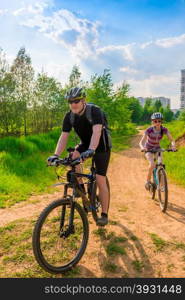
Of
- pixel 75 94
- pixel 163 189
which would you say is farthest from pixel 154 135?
pixel 75 94

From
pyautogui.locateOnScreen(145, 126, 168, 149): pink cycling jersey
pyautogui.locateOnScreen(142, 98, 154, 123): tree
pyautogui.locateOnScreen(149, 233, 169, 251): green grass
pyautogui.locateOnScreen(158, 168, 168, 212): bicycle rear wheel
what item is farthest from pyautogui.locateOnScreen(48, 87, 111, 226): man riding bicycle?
pyautogui.locateOnScreen(142, 98, 154, 123): tree

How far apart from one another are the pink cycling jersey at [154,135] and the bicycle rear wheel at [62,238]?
3.85 metres

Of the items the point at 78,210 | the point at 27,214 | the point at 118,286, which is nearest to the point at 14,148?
the point at 27,214


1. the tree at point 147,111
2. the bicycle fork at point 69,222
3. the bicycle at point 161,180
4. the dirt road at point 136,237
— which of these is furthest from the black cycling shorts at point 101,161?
the tree at point 147,111

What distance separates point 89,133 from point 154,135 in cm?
305

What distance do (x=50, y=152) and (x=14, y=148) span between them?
2.85 meters

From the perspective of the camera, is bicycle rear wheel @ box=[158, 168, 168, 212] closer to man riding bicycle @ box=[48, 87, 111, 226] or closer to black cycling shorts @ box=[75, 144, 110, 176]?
man riding bicycle @ box=[48, 87, 111, 226]

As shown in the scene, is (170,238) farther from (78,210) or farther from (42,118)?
(42,118)

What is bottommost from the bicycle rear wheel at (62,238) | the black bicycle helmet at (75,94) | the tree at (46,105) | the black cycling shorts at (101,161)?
the bicycle rear wheel at (62,238)

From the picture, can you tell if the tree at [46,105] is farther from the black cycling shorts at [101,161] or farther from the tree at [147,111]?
the tree at [147,111]

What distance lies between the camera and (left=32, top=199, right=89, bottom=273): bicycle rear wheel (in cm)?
306

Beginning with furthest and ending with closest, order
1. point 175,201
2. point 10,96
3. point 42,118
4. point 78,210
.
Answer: point 42,118
point 10,96
point 175,201
point 78,210

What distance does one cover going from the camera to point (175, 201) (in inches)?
250

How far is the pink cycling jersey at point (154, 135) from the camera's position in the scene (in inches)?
248
